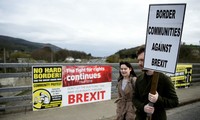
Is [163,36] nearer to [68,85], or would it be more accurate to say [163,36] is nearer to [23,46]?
[68,85]

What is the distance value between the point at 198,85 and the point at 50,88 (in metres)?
9.55

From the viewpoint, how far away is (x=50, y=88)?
21.1 ft

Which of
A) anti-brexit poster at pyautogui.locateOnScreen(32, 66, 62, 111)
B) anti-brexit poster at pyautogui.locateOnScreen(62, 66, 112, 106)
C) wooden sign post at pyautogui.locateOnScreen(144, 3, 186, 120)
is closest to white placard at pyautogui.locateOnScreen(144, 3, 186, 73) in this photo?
wooden sign post at pyautogui.locateOnScreen(144, 3, 186, 120)

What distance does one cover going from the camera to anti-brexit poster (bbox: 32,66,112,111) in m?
6.25

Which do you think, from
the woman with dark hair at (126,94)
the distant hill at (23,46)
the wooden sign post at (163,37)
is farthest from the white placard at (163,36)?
the distant hill at (23,46)

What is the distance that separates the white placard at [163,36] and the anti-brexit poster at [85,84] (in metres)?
4.47

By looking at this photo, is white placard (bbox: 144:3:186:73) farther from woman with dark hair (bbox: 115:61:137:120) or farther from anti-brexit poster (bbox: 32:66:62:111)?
anti-brexit poster (bbox: 32:66:62:111)

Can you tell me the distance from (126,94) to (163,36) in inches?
69.6

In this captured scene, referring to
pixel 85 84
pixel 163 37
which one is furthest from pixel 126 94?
pixel 85 84

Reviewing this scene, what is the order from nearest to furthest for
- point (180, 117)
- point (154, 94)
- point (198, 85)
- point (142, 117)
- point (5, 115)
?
1. point (154, 94)
2. point (142, 117)
3. point (5, 115)
4. point (180, 117)
5. point (198, 85)

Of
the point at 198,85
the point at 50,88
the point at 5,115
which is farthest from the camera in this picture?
the point at 198,85

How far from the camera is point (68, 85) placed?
6828 mm

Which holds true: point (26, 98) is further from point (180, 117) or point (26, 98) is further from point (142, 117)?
point (180, 117)

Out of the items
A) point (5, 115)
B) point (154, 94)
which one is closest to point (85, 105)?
point (5, 115)
